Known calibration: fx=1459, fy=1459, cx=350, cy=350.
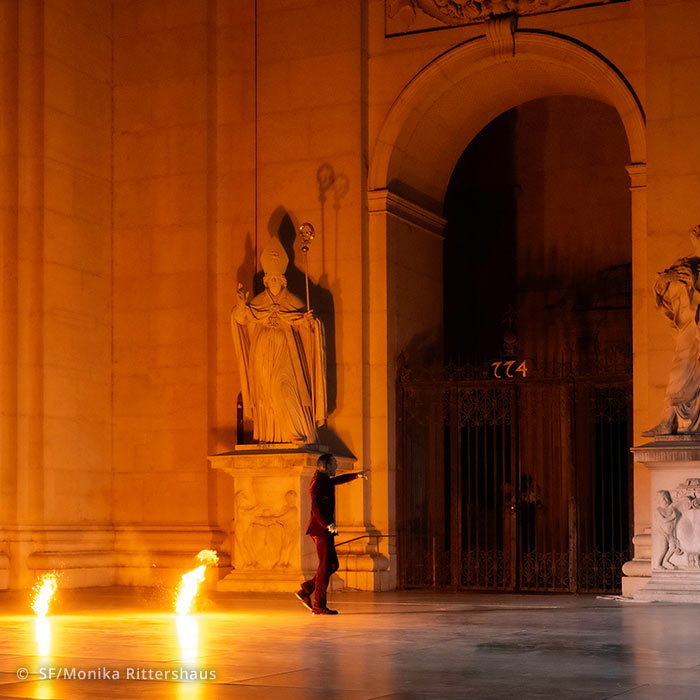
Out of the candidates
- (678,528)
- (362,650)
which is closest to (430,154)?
(678,528)

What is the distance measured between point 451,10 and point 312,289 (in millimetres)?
4032

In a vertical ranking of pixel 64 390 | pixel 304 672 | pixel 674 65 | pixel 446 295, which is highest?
pixel 674 65

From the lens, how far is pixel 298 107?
19547 millimetres

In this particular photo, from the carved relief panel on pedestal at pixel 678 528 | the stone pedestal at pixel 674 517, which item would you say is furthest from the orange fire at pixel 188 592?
the carved relief panel on pedestal at pixel 678 528

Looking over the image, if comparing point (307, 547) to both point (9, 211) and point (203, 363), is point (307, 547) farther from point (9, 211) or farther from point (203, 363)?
point (9, 211)

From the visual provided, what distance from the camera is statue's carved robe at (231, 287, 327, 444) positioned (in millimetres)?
18047

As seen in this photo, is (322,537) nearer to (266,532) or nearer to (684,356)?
(266,532)

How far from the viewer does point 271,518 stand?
58.7 ft

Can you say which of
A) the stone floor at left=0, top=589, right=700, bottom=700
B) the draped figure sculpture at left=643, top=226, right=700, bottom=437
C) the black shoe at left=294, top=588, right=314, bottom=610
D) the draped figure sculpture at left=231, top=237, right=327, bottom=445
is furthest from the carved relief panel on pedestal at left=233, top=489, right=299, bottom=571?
the draped figure sculpture at left=643, top=226, right=700, bottom=437

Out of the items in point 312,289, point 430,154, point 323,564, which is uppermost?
point 430,154

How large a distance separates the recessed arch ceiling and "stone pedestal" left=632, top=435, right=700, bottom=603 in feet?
13.1

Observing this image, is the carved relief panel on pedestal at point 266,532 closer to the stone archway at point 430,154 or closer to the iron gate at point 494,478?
the stone archway at point 430,154

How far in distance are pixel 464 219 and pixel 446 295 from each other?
4.32ft

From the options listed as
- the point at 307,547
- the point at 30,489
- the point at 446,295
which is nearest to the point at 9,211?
the point at 30,489
